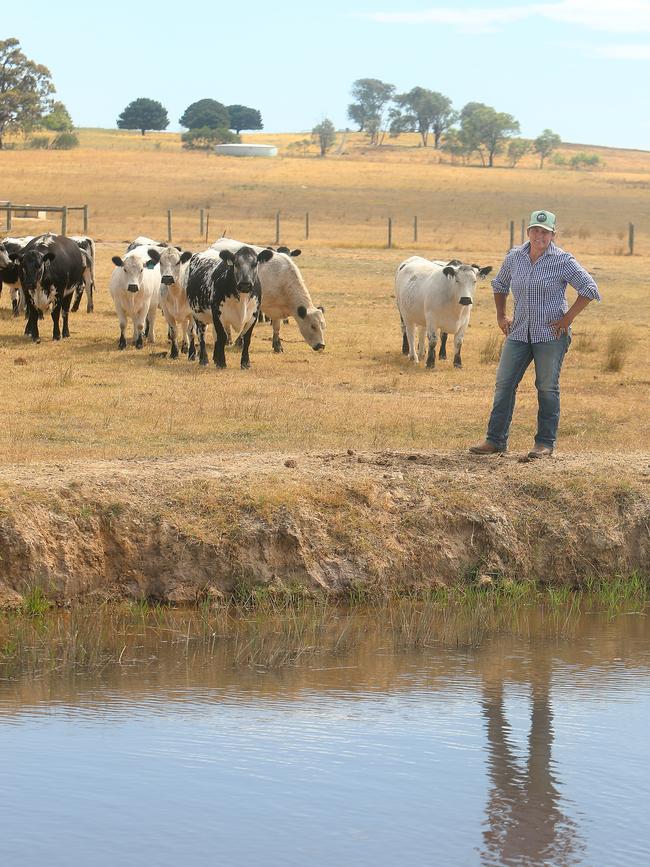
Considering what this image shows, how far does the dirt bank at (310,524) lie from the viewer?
8812 millimetres

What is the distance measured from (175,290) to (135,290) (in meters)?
0.55

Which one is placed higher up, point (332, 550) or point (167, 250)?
point (167, 250)

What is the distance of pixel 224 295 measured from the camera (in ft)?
59.5

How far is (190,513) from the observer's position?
909cm

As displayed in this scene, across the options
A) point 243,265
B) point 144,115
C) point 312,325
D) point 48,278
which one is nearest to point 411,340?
point 312,325

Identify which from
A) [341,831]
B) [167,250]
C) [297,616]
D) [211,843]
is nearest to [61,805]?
[211,843]

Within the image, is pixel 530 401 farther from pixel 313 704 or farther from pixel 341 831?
pixel 341 831

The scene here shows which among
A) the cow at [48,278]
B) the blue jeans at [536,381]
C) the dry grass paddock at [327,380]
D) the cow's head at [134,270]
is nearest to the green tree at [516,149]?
the dry grass paddock at [327,380]

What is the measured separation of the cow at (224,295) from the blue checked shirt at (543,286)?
8412 mm

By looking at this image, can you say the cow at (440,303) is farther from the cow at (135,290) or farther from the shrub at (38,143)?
the shrub at (38,143)

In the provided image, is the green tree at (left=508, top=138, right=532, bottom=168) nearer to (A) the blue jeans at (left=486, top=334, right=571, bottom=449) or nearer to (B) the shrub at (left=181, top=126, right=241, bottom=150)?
(B) the shrub at (left=181, top=126, right=241, bottom=150)

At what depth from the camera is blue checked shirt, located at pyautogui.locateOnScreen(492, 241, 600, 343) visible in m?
9.70

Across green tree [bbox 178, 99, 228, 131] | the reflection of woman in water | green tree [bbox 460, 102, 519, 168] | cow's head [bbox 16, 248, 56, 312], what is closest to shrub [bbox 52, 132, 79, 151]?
green tree [bbox 178, 99, 228, 131]

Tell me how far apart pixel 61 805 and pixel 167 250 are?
1412 centimetres
